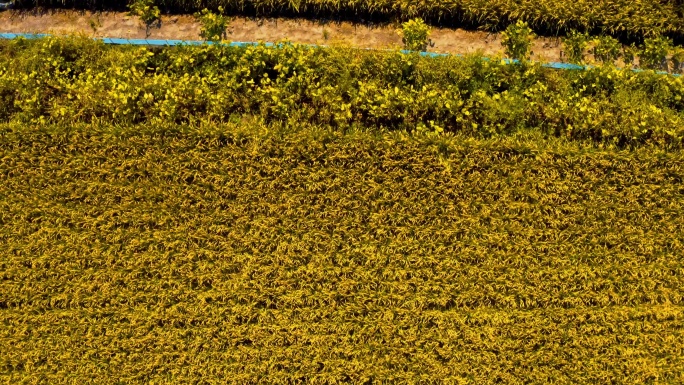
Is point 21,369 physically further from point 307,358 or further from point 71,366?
point 307,358

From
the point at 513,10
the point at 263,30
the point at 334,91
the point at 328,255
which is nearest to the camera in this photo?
the point at 328,255

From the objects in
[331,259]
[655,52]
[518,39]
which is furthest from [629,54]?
[331,259]

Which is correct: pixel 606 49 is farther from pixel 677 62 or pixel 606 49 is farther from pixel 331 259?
pixel 331 259

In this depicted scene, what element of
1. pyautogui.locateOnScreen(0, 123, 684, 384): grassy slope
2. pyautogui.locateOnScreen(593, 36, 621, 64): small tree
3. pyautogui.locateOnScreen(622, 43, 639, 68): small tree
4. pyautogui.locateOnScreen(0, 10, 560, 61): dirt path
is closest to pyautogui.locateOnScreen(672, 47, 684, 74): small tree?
pyautogui.locateOnScreen(622, 43, 639, 68): small tree

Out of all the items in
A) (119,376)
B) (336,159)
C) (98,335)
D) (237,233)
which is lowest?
(119,376)

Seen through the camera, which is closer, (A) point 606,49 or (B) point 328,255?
(B) point 328,255

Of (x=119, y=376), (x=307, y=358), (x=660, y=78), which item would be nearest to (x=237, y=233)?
(x=307, y=358)

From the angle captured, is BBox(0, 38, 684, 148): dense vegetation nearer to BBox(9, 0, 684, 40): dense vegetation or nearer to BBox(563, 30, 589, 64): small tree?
BBox(563, 30, 589, 64): small tree
